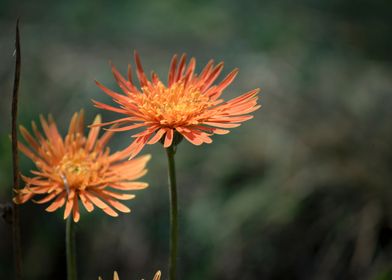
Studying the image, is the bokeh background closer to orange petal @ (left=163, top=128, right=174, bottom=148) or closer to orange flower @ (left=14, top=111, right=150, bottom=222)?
orange flower @ (left=14, top=111, right=150, bottom=222)

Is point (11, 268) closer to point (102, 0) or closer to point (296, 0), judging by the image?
point (102, 0)

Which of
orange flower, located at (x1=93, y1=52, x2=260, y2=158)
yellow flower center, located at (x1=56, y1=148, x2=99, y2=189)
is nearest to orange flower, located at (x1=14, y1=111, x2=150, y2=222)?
yellow flower center, located at (x1=56, y1=148, x2=99, y2=189)

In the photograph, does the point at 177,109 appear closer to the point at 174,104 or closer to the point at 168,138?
the point at 174,104

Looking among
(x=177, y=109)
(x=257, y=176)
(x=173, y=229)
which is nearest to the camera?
(x=173, y=229)

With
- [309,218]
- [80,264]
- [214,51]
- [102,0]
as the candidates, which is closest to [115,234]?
[80,264]

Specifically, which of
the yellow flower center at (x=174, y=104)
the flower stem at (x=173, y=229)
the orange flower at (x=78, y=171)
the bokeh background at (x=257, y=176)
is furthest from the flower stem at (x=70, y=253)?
the bokeh background at (x=257, y=176)

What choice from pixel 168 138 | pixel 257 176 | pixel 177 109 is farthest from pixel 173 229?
pixel 257 176
